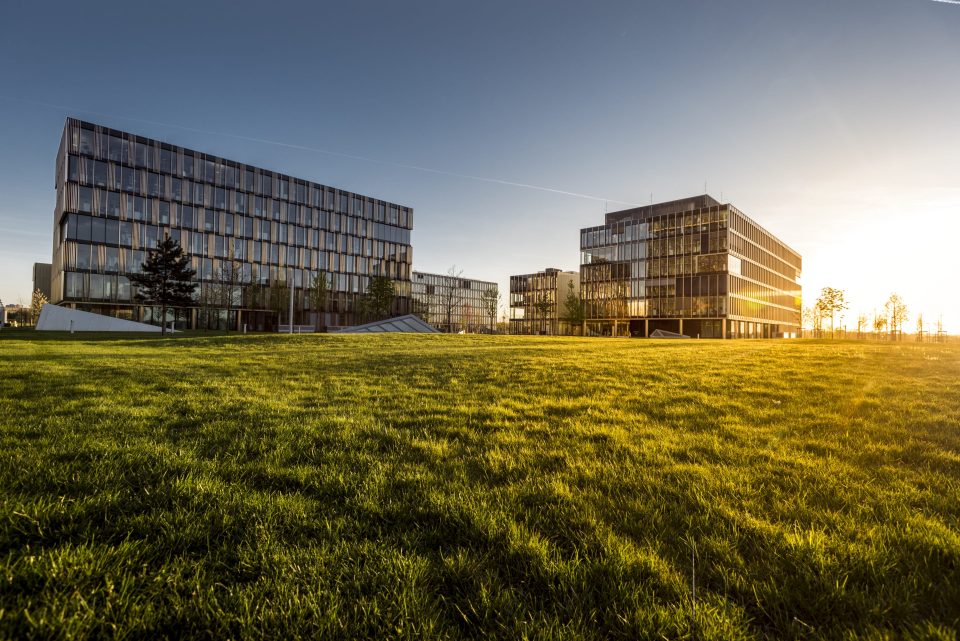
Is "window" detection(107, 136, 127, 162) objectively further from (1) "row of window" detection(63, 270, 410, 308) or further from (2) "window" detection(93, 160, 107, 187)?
(1) "row of window" detection(63, 270, 410, 308)

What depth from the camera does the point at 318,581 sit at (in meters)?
2.38

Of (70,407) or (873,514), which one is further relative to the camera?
(70,407)

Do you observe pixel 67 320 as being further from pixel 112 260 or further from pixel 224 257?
pixel 224 257

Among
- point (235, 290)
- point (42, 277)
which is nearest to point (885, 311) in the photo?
point (235, 290)

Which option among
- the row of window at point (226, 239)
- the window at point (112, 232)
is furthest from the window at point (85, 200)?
the window at point (112, 232)

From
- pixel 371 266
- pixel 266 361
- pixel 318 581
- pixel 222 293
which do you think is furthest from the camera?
pixel 371 266

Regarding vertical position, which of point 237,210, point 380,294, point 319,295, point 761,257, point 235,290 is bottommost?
point 319,295

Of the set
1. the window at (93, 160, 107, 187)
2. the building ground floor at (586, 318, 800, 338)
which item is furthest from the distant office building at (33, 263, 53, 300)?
the building ground floor at (586, 318, 800, 338)

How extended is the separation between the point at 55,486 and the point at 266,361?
11825 mm

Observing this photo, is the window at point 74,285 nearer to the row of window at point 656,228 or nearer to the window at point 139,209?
the window at point 139,209

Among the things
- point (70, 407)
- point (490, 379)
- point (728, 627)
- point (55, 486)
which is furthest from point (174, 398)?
point (728, 627)

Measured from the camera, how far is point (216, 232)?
6944 cm

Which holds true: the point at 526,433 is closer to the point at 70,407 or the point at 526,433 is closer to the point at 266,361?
the point at 70,407

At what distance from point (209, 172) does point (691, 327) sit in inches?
3337
